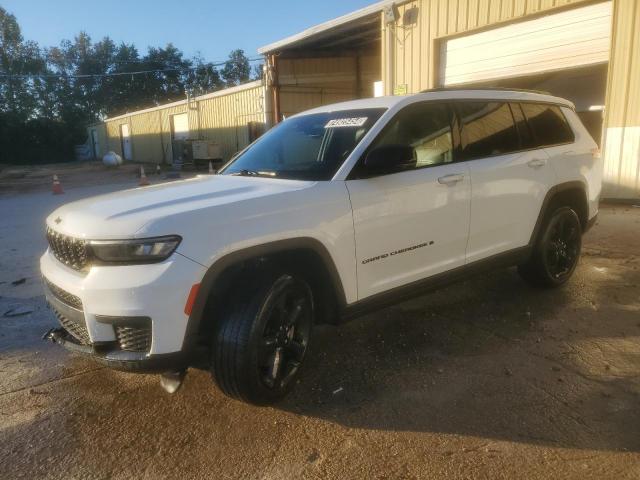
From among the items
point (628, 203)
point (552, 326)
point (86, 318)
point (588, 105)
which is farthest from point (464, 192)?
point (588, 105)

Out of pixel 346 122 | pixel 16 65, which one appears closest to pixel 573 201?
pixel 346 122

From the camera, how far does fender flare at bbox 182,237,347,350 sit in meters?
2.38

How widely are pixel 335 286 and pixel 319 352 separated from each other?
83cm

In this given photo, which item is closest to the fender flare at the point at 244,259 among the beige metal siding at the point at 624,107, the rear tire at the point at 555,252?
the rear tire at the point at 555,252

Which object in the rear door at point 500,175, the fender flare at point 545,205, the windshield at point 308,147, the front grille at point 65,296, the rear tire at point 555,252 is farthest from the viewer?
the rear tire at point 555,252

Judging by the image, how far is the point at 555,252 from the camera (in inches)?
175

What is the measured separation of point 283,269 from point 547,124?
3.00m

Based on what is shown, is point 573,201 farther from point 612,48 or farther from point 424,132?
point 612,48

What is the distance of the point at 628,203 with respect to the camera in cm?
884

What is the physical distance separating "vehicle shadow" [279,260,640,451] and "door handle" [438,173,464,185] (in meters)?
1.16

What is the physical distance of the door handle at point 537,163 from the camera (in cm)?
404

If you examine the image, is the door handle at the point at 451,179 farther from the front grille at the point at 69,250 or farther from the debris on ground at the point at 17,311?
the debris on ground at the point at 17,311

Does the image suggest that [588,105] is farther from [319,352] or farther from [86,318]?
[86,318]

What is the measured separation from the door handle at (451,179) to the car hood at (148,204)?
101 centimetres
